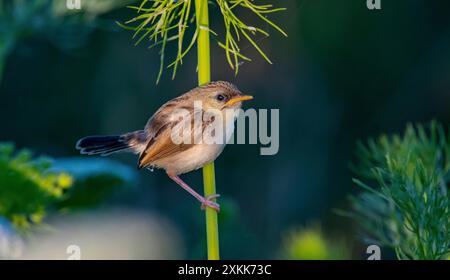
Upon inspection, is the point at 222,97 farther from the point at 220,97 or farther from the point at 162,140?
the point at 162,140

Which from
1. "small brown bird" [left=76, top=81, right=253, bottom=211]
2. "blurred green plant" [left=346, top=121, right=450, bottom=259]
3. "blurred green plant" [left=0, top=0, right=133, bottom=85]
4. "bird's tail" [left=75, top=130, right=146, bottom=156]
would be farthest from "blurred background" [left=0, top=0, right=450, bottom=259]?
"blurred green plant" [left=346, top=121, right=450, bottom=259]

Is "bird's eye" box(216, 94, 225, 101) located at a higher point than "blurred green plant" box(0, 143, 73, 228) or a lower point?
higher

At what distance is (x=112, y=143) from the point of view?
1.49m

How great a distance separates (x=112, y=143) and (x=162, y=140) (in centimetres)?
30

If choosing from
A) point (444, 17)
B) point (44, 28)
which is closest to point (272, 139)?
point (44, 28)

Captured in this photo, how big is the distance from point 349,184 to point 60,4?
1790mm

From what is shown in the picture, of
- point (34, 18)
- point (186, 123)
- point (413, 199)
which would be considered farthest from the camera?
point (34, 18)

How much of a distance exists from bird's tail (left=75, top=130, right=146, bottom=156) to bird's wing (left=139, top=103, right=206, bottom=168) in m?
0.17

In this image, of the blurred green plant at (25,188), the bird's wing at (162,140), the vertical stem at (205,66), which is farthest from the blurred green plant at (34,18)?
the vertical stem at (205,66)

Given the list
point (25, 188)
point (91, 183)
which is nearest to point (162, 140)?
point (91, 183)

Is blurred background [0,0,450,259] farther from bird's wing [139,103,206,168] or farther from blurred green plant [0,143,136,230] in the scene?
blurred green plant [0,143,136,230]

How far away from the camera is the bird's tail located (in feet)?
4.64

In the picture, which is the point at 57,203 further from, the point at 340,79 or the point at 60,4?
Result: the point at 340,79

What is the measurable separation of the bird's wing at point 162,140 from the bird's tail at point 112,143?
0.57ft
